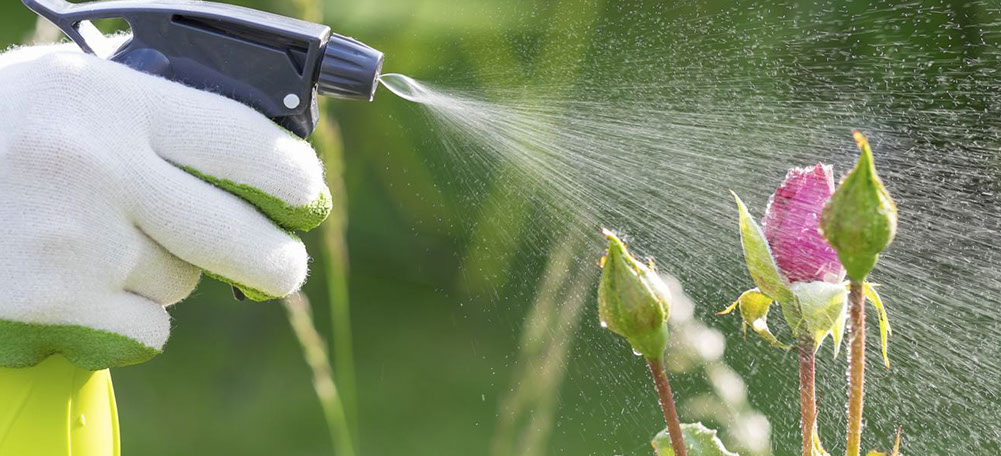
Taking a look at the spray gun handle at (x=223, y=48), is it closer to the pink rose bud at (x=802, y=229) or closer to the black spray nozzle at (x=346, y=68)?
the black spray nozzle at (x=346, y=68)

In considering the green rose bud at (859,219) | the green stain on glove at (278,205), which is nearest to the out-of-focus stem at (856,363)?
the green rose bud at (859,219)

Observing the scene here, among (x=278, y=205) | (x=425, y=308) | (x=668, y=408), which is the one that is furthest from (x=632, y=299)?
(x=425, y=308)

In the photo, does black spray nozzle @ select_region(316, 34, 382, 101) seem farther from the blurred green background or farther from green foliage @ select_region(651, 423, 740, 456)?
the blurred green background

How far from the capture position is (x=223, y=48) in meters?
0.55

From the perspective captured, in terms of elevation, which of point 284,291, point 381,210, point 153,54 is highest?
point 153,54

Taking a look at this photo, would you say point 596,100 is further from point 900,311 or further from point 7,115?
point 7,115

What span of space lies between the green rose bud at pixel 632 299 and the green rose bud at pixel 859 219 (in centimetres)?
7

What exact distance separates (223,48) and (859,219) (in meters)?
0.34

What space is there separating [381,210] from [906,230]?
818 millimetres

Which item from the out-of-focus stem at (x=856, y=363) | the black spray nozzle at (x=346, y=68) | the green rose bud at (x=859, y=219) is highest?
the green rose bud at (x=859, y=219)

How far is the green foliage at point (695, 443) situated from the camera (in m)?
0.47

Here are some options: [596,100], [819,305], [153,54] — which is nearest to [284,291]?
[153,54]

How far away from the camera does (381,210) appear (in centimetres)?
147

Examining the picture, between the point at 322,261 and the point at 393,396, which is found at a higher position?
the point at 322,261
